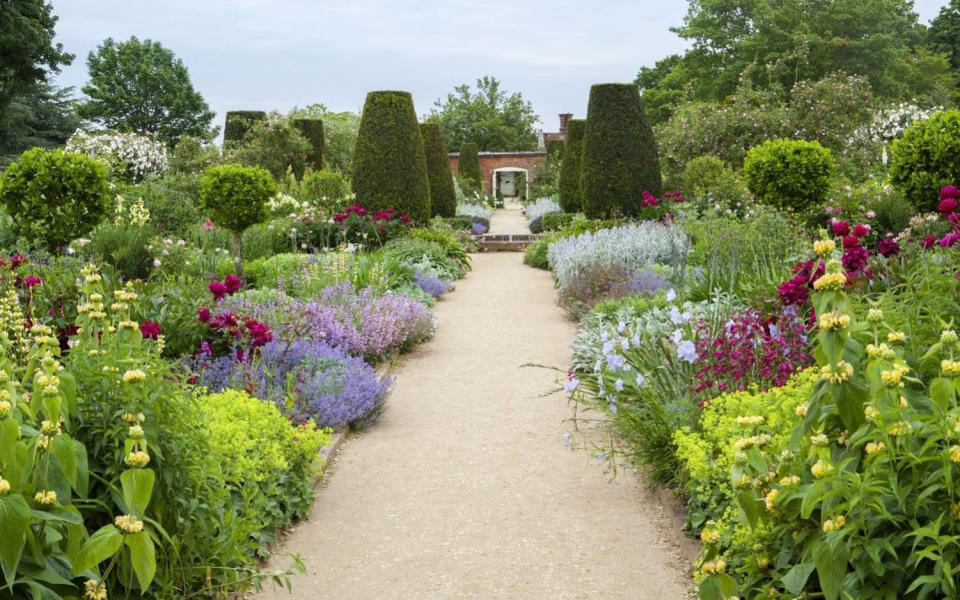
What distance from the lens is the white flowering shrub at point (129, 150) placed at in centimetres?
2348

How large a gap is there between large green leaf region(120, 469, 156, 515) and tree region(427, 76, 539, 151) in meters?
43.8

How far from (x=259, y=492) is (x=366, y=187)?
12.8 m

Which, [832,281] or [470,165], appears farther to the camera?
[470,165]

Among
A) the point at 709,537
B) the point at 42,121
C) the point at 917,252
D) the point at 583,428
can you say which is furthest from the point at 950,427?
the point at 42,121

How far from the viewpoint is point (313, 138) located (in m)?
23.5

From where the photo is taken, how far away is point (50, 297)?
Result: 6484mm

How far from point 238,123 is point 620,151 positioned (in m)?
10.9

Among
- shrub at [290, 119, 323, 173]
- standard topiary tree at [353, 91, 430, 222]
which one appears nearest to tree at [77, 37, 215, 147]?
shrub at [290, 119, 323, 173]

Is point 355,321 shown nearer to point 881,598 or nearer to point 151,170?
point 881,598

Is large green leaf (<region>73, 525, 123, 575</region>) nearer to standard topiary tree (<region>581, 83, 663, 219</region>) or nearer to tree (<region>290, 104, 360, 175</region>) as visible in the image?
standard topiary tree (<region>581, 83, 663, 219</region>)

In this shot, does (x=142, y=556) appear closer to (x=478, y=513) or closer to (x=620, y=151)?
(x=478, y=513)

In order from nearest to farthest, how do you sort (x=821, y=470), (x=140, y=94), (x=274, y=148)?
(x=821, y=470)
(x=274, y=148)
(x=140, y=94)

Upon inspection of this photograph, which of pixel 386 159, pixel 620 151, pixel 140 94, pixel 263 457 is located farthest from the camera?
pixel 140 94

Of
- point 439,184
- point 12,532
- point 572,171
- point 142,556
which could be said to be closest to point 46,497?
point 12,532
